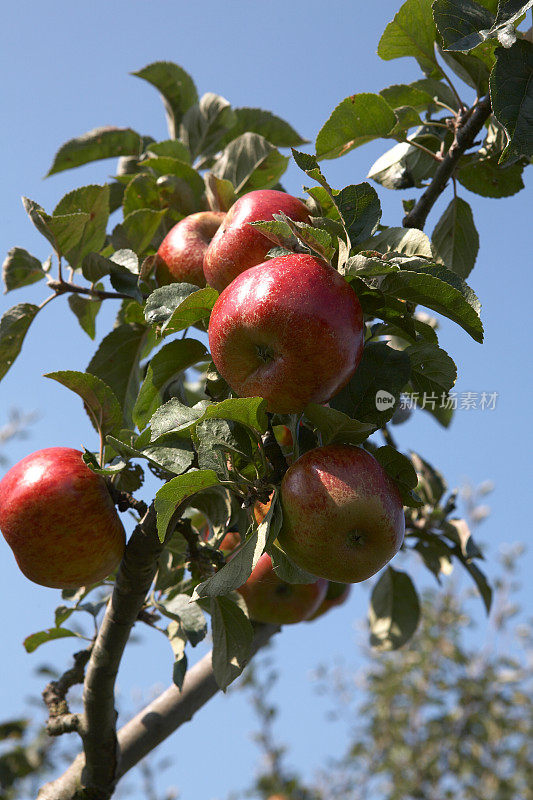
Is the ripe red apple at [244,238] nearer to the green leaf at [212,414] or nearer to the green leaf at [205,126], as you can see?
the green leaf at [212,414]

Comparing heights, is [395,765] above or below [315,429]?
below

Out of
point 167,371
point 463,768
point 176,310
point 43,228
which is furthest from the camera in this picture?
point 463,768

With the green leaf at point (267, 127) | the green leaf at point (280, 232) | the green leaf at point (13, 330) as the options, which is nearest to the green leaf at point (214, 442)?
the green leaf at point (280, 232)

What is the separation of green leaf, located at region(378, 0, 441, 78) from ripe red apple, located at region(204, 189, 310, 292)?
0.52 meters

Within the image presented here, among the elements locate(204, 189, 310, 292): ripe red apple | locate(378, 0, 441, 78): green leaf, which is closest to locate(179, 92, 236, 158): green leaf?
locate(378, 0, 441, 78): green leaf

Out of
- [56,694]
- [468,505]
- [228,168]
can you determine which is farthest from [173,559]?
[468,505]

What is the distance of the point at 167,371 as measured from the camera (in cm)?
120

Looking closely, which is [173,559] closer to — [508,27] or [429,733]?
[508,27]

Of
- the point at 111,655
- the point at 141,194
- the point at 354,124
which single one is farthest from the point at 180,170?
the point at 111,655

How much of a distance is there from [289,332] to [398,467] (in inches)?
10.6

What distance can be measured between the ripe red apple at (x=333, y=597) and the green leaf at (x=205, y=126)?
4.00 ft

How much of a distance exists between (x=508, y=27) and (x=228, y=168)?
0.71 m

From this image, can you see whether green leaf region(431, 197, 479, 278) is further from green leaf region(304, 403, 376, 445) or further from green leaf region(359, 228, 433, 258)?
green leaf region(304, 403, 376, 445)

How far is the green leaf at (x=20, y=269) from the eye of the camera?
5.16 feet
